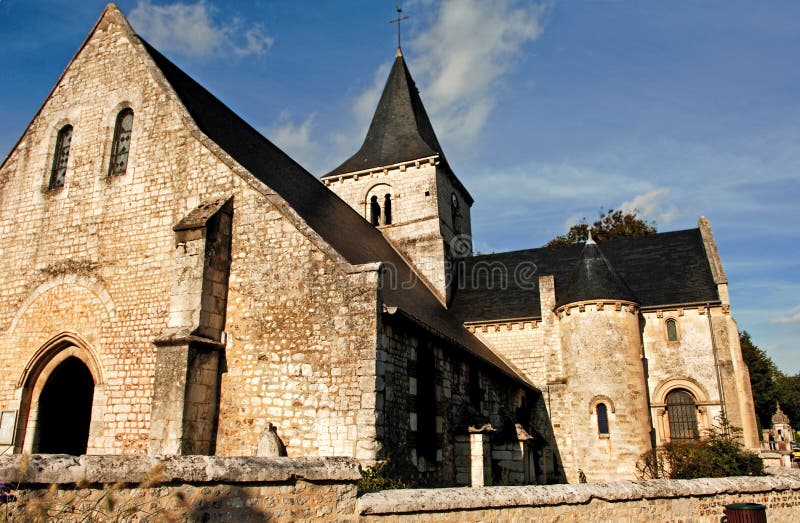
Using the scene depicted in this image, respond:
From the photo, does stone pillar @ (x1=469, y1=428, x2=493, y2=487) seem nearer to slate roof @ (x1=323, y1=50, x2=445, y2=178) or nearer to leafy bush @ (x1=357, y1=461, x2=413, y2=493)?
leafy bush @ (x1=357, y1=461, x2=413, y2=493)

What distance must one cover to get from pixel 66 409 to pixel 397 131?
16.9 meters

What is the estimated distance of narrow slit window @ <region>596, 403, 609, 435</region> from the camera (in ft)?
57.6

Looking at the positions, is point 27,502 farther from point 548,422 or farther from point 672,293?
point 672,293

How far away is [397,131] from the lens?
25.5 meters

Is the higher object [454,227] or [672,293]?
[454,227]

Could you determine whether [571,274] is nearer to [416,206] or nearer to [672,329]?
[672,329]

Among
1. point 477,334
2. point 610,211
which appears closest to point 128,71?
point 477,334

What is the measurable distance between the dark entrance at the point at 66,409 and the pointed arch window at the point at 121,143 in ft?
12.8

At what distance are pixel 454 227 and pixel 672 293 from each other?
8.64 meters

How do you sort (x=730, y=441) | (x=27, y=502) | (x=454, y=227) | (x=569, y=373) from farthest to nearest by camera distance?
(x=454, y=227) → (x=569, y=373) → (x=730, y=441) → (x=27, y=502)

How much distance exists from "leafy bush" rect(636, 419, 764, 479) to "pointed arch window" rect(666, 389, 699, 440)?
6.24 ft

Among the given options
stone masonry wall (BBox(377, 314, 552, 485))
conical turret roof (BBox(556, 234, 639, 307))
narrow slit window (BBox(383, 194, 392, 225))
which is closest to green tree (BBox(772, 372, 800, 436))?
conical turret roof (BBox(556, 234, 639, 307))

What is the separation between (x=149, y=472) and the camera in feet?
15.3

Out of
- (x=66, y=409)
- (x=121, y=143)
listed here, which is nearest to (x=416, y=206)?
(x=121, y=143)
